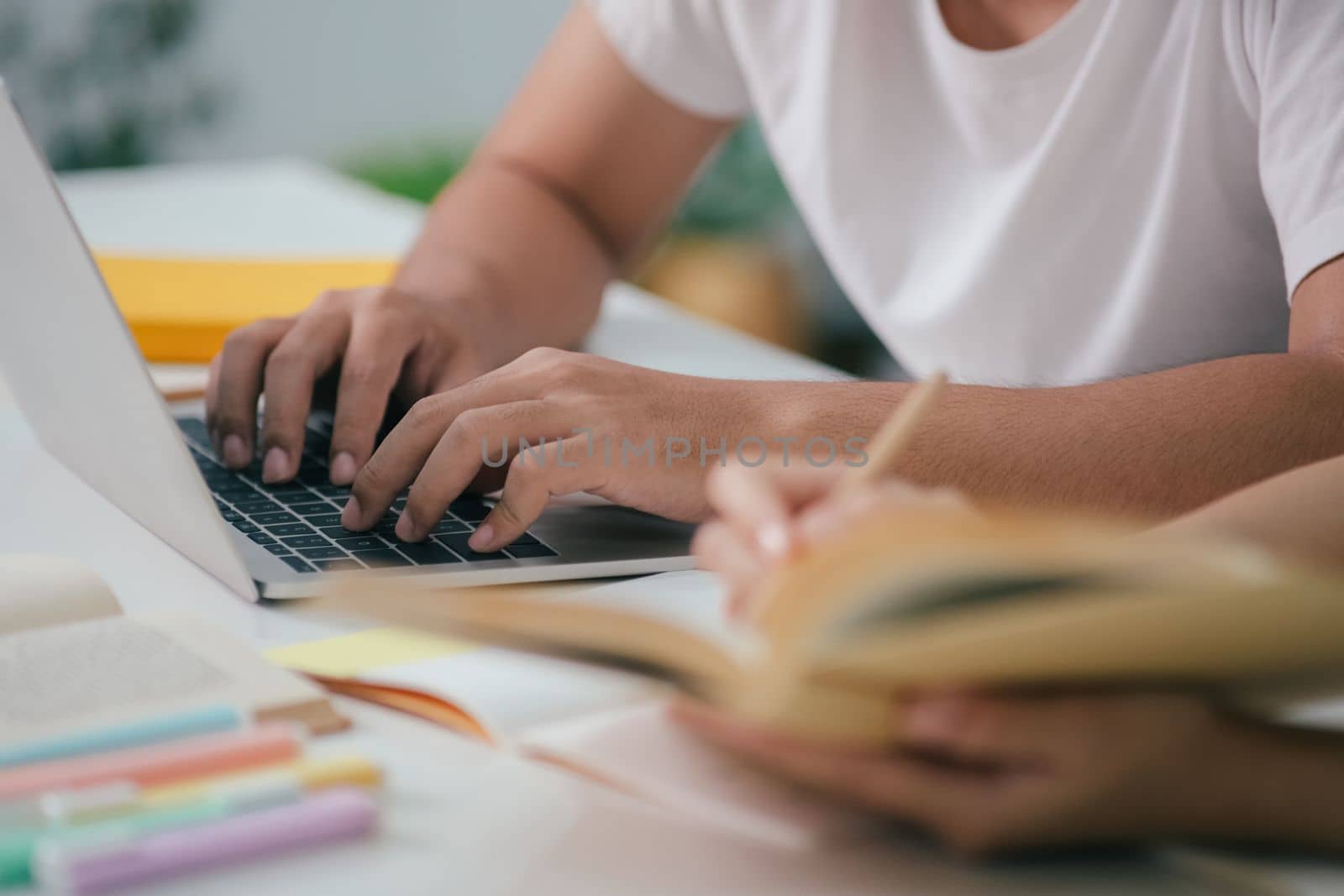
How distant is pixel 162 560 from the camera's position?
703 millimetres

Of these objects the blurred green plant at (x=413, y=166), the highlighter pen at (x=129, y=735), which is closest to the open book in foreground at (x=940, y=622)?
the highlighter pen at (x=129, y=735)

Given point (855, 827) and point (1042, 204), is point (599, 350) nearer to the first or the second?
point (1042, 204)

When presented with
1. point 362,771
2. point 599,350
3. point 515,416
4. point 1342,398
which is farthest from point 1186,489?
point 599,350

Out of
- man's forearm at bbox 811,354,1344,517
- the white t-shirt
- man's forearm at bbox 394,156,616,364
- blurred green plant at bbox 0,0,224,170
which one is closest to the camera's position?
man's forearm at bbox 811,354,1344,517

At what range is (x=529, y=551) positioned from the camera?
0.69 metres

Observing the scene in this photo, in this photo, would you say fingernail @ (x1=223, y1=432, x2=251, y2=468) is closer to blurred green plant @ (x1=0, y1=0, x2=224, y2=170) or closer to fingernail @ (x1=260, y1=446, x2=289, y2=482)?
fingernail @ (x1=260, y1=446, x2=289, y2=482)

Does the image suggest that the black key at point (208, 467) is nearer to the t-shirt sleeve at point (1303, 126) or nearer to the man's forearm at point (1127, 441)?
the man's forearm at point (1127, 441)

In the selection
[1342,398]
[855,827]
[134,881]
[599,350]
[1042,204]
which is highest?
[1042,204]

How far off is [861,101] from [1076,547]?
828 millimetres

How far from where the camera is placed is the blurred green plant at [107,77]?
9.95 ft

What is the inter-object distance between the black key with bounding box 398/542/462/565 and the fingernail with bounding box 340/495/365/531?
1.2 inches

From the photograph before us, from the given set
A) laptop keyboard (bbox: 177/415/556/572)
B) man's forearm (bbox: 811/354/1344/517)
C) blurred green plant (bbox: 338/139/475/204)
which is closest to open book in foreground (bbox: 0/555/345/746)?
laptop keyboard (bbox: 177/415/556/572)

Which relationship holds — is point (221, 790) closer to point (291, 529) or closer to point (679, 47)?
point (291, 529)

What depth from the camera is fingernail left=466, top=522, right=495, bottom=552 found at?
0.68 meters
